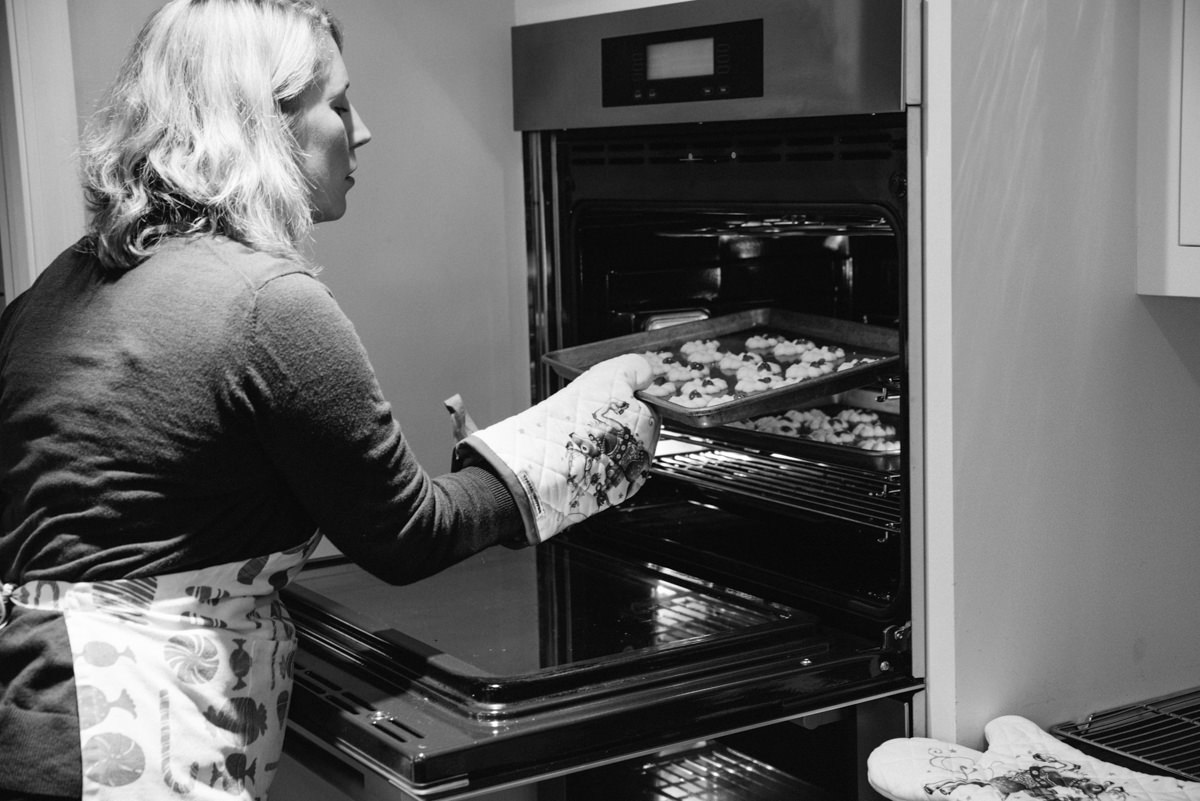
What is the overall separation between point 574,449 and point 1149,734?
666 mm

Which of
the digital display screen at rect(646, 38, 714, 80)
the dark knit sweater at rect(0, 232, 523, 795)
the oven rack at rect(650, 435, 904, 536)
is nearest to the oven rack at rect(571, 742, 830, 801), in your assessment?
the oven rack at rect(650, 435, 904, 536)

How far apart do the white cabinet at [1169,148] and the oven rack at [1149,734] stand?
450 millimetres

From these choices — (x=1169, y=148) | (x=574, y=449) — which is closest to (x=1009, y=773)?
(x=574, y=449)

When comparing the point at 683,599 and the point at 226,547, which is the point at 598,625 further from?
the point at 226,547

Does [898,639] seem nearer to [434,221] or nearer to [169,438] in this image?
[169,438]

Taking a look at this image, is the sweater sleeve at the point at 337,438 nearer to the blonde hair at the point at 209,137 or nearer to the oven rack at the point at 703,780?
the blonde hair at the point at 209,137

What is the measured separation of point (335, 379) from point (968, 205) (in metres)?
0.61

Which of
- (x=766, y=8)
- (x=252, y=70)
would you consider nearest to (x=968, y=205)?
(x=766, y=8)

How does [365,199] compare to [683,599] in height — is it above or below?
above

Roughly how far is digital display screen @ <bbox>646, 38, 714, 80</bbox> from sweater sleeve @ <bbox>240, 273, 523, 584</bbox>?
56 cm

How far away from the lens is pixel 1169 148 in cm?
140

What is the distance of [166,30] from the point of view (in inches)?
47.4

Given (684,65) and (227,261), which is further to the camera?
(684,65)

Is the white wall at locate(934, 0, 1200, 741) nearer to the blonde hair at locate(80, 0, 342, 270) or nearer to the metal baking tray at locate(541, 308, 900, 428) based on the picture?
the metal baking tray at locate(541, 308, 900, 428)
